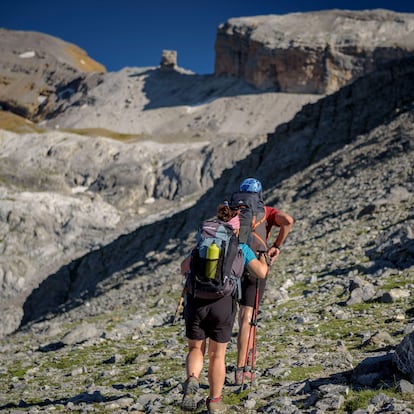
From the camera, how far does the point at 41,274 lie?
61969mm

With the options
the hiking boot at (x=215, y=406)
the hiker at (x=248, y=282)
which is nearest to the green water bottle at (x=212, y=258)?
the hiker at (x=248, y=282)

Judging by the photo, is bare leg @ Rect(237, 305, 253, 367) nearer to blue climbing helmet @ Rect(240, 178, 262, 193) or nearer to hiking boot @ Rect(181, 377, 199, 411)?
hiking boot @ Rect(181, 377, 199, 411)

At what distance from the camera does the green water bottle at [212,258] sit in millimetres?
5941

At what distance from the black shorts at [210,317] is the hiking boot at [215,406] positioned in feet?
2.40

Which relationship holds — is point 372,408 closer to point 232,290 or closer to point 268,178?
point 232,290

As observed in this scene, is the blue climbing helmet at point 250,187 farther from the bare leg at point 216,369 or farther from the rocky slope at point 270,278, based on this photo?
the rocky slope at point 270,278

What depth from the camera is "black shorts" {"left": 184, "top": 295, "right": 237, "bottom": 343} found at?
610 cm

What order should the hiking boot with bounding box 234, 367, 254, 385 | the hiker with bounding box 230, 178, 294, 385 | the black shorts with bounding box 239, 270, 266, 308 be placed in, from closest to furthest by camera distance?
1. the hiking boot with bounding box 234, 367, 254, 385
2. the hiker with bounding box 230, 178, 294, 385
3. the black shorts with bounding box 239, 270, 266, 308

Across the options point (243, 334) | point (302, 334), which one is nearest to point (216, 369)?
point (243, 334)

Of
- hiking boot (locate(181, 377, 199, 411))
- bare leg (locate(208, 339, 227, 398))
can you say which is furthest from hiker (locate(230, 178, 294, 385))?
hiking boot (locate(181, 377, 199, 411))

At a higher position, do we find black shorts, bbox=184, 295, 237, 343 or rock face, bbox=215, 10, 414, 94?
rock face, bbox=215, 10, 414, 94

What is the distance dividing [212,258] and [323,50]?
15581 centimetres

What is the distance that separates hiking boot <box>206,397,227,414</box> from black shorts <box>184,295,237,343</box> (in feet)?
2.40

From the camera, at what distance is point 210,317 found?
6.12 metres
